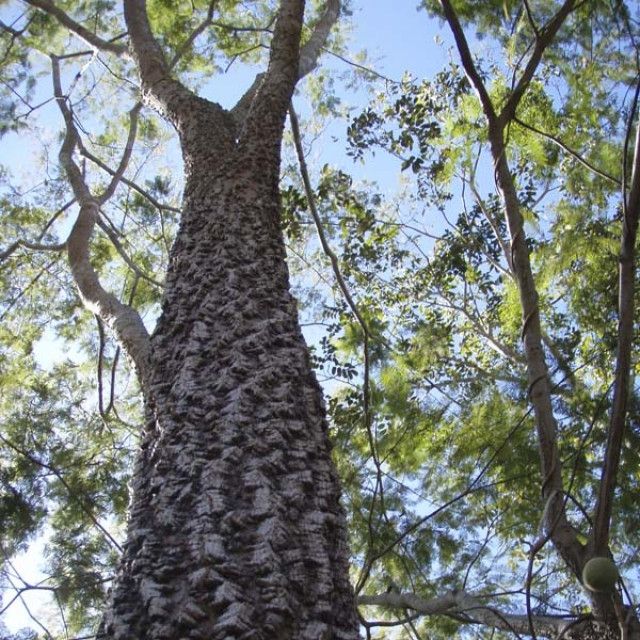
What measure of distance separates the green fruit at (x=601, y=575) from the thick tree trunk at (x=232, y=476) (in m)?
0.46

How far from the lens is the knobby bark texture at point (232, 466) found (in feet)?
3.39

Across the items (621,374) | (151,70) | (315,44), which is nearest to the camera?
(621,374)

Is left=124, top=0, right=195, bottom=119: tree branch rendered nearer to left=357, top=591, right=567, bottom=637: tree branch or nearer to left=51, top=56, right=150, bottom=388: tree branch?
left=51, top=56, right=150, bottom=388: tree branch

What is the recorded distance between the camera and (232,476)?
125cm

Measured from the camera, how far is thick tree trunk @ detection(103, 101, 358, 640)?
1.03m

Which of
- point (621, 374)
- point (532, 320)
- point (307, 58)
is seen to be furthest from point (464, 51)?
point (307, 58)

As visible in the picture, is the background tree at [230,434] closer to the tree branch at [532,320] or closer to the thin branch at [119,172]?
the tree branch at [532,320]

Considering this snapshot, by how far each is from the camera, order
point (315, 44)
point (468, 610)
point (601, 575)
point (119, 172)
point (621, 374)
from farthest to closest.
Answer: point (119, 172)
point (315, 44)
point (468, 610)
point (621, 374)
point (601, 575)

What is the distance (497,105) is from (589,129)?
1.00 metres

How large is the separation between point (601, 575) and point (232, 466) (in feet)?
2.33

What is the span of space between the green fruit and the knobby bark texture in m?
0.46

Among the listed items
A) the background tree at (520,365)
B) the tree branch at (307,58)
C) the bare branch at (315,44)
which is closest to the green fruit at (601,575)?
the background tree at (520,365)

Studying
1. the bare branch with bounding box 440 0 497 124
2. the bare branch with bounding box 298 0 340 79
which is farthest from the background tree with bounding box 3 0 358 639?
the bare branch with bounding box 298 0 340 79

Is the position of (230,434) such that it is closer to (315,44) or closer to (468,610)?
(468,610)
